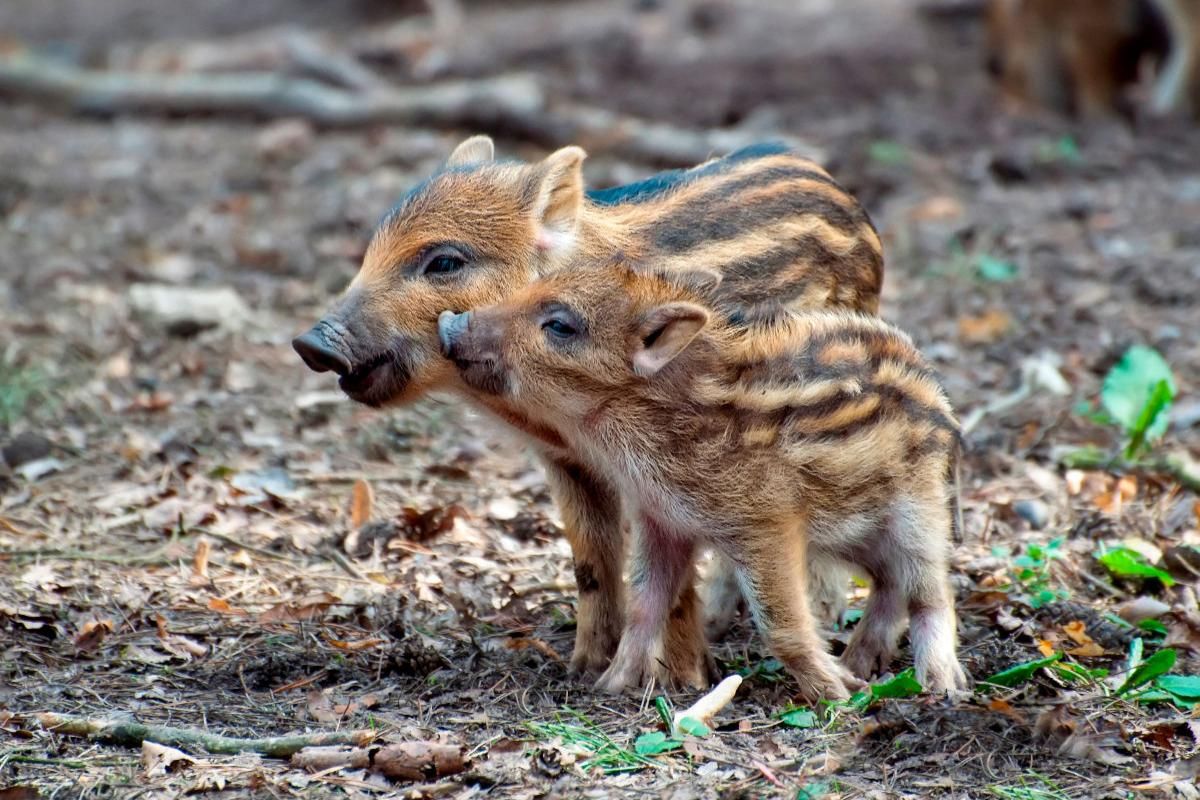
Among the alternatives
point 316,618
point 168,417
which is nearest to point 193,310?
point 168,417

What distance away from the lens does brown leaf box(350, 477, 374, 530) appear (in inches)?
223

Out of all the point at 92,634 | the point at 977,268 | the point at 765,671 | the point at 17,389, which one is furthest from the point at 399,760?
the point at 977,268

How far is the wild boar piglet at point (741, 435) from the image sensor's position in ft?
13.6

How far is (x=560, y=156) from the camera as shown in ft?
16.0

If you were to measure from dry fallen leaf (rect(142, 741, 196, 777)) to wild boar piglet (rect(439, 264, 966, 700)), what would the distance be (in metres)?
1.21

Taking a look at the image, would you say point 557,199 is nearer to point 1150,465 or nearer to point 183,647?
point 183,647

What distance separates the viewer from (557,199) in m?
4.86

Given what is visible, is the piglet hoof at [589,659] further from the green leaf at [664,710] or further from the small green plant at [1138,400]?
the small green plant at [1138,400]

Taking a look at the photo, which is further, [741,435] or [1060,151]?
[1060,151]

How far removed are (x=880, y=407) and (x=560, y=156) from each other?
1.34 meters

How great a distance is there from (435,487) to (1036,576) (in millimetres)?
2325

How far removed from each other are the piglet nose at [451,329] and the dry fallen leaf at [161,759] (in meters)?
1.28

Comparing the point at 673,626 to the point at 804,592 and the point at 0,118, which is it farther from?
the point at 0,118

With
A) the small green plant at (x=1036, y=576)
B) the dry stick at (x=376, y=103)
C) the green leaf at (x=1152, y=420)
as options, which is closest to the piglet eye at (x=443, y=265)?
the small green plant at (x=1036, y=576)
